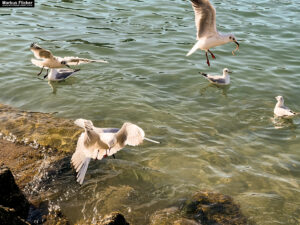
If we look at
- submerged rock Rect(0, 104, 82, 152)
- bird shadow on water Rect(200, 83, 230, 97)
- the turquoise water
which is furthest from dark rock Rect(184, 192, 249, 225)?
bird shadow on water Rect(200, 83, 230, 97)

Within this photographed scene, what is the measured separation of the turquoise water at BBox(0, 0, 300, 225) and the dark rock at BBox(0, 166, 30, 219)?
663 millimetres

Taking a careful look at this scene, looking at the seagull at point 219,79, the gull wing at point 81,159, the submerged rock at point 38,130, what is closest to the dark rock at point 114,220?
the gull wing at point 81,159

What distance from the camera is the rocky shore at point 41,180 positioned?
4.69 meters

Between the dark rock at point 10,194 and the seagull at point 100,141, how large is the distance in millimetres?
871

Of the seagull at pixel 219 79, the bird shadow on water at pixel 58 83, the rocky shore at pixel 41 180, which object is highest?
the seagull at pixel 219 79

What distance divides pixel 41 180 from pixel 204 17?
17.2 feet

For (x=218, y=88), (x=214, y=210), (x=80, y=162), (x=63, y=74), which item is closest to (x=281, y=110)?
(x=218, y=88)

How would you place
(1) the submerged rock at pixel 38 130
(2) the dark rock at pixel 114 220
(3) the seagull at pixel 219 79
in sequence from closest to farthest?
(2) the dark rock at pixel 114 220
(1) the submerged rock at pixel 38 130
(3) the seagull at pixel 219 79

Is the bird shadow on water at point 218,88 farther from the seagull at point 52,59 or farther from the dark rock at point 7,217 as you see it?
the dark rock at point 7,217

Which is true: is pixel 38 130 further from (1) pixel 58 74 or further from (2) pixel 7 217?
(1) pixel 58 74

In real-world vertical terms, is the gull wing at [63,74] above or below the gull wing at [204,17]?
below

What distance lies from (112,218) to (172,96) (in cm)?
570

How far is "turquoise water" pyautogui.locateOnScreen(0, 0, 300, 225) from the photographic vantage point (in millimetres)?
5840

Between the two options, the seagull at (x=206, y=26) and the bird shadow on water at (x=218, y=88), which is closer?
the seagull at (x=206, y=26)
